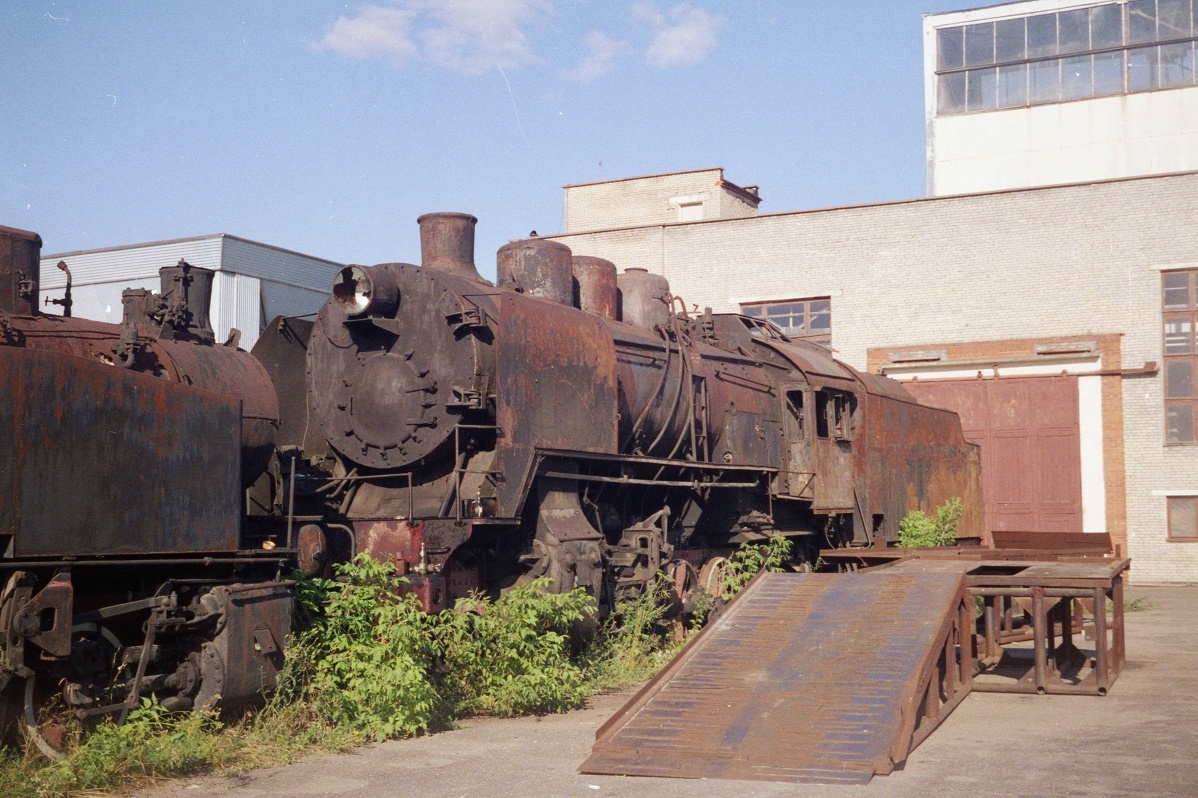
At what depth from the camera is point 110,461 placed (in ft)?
23.3

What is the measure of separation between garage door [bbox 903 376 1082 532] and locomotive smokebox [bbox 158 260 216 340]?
738 inches

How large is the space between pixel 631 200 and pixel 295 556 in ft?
96.0

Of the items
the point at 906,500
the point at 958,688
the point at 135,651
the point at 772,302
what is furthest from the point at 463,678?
the point at 772,302

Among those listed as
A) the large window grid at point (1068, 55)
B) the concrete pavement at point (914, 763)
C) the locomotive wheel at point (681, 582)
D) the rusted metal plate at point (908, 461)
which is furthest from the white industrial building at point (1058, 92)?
the concrete pavement at point (914, 763)

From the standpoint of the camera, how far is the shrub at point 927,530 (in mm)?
15961

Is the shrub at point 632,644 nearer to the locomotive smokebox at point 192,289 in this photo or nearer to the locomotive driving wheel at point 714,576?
the locomotive driving wheel at point 714,576

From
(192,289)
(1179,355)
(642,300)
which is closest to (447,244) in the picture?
(192,289)

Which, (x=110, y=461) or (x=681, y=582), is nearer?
(x=110, y=461)

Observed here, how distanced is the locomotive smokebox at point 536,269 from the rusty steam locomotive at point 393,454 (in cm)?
2

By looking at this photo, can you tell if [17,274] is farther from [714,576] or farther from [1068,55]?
[1068,55]

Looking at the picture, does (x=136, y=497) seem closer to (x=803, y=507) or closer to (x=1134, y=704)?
(x=1134, y=704)

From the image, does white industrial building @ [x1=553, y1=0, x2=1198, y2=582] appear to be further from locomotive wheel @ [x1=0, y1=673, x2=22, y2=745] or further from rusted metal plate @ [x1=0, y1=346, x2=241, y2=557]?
locomotive wheel @ [x1=0, y1=673, x2=22, y2=745]

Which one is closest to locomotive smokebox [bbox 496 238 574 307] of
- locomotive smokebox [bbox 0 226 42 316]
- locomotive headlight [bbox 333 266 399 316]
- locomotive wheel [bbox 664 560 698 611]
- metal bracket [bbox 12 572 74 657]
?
locomotive headlight [bbox 333 266 399 316]

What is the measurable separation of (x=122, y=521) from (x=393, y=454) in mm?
3349
